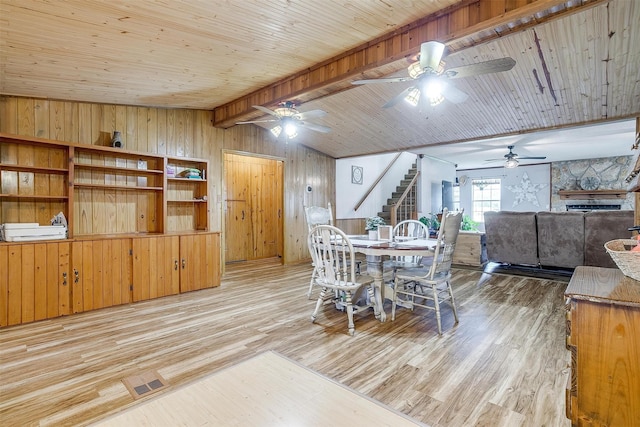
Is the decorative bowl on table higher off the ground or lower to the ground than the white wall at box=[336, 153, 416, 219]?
lower

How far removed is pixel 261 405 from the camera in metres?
0.93

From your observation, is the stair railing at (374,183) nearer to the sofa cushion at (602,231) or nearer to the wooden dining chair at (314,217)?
the wooden dining chair at (314,217)

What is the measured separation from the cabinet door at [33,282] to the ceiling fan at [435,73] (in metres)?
3.50

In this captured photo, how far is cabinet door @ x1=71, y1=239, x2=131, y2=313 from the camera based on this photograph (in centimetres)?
336

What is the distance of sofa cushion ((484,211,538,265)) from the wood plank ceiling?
152cm

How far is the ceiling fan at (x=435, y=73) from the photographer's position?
7.00 feet

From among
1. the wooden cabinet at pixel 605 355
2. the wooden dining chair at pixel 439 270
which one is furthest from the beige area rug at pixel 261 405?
the wooden dining chair at pixel 439 270

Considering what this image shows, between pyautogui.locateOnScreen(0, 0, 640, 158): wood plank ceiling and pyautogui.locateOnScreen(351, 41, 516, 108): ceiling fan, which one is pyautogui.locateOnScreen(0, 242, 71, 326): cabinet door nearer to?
pyautogui.locateOnScreen(0, 0, 640, 158): wood plank ceiling

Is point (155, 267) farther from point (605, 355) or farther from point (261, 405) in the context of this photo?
point (605, 355)

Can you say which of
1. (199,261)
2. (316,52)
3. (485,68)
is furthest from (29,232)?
(485,68)

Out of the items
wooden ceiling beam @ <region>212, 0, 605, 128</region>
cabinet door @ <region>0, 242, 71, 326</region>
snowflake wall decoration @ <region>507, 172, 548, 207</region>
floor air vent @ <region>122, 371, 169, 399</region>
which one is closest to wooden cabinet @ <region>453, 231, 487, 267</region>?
wooden ceiling beam @ <region>212, 0, 605, 128</region>

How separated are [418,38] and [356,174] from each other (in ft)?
17.2

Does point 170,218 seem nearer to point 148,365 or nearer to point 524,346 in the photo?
point 148,365

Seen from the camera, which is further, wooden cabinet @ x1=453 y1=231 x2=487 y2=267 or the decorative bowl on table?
wooden cabinet @ x1=453 y1=231 x2=487 y2=267
